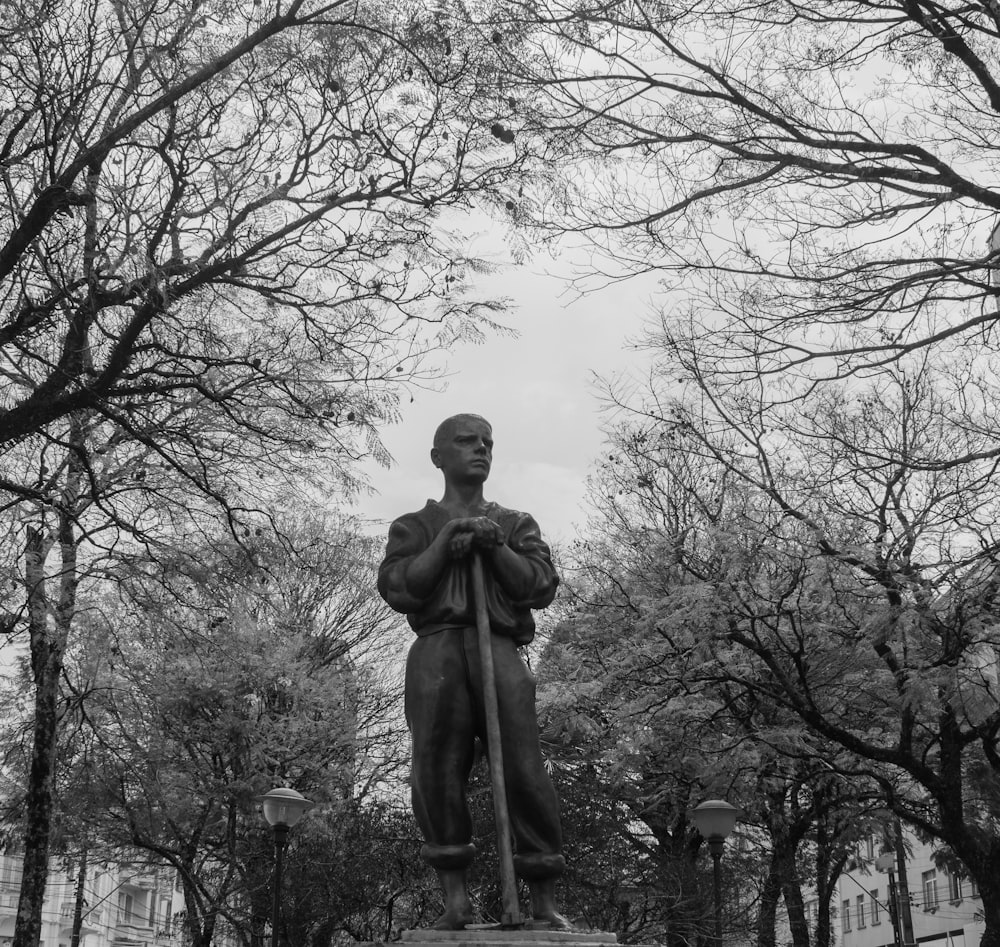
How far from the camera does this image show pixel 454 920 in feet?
16.8

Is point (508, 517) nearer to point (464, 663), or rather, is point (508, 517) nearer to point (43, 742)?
point (464, 663)

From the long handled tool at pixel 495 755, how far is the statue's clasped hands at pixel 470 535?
0.24ft

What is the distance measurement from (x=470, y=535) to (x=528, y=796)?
3.79 feet

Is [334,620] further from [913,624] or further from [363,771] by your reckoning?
[913,624]

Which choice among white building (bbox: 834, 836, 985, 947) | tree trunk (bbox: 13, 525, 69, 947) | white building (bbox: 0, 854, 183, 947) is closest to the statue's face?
tree trunk (bbox: 13, 525, 69, 947)

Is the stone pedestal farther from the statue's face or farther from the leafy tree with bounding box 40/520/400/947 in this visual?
the leafy tree with bounding box 40/520/400/947

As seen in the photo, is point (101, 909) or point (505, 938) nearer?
point (505, 938)

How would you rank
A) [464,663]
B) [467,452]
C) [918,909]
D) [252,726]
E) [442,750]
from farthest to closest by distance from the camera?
[918,909], [252,726], [467,452], [464,663], [442,750]

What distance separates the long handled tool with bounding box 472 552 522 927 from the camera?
491 centimetres

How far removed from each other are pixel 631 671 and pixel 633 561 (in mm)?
4427

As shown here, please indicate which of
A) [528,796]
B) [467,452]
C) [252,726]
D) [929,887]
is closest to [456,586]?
[467,452]

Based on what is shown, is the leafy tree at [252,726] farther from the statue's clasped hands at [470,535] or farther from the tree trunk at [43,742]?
the statue's clasped hands at [470,535]

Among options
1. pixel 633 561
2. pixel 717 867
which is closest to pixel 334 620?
pixel 633 561

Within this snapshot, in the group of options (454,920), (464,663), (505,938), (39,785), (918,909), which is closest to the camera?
(505,938)
